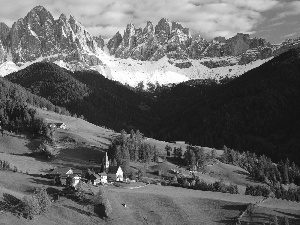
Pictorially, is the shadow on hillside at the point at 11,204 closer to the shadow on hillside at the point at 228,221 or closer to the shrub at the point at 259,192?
the shadow on hillside at the point at 228,221

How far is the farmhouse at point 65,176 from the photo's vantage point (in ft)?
421

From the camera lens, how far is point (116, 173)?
15038cm

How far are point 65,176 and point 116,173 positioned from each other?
742 inches

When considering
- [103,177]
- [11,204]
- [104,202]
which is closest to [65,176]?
[103,177]

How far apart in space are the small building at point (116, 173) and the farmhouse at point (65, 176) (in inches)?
419

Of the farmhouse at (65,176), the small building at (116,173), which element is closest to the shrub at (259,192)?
the small building at (116,173)

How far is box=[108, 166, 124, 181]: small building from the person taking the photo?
5874 inches

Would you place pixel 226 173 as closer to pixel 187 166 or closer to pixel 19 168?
pixel 187 166

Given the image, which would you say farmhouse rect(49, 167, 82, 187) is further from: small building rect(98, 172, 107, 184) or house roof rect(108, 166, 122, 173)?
house roof rect(108, 166, 122, 173)

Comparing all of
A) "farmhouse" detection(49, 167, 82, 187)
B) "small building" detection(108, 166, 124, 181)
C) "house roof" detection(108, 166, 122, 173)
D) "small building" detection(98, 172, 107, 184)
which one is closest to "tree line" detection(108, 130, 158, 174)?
"house roof" detection(108, 166, 122, 173)

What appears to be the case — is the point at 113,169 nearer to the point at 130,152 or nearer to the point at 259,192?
the point at 130,152

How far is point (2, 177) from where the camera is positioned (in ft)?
427

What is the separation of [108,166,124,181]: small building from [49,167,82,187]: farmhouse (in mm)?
10635

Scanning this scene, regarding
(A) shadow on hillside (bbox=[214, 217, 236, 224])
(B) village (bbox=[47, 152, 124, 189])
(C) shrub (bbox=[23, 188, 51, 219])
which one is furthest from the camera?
(B) village (bbox=[47, 152, 124, 189])
